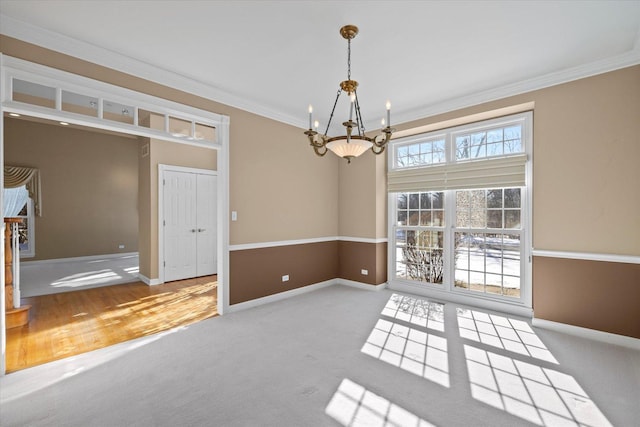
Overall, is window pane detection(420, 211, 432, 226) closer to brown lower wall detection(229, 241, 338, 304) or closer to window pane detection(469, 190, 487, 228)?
window pane detection(469, 190, 487, 228)

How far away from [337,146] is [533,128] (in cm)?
259

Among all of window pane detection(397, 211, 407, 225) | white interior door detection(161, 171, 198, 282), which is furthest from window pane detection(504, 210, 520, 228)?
white interior door detection(161, 171, 198, 282)

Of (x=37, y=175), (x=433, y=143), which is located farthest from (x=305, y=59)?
(x=37, y=175)

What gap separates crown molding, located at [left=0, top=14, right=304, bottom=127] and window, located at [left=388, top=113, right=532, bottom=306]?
264 centimetres

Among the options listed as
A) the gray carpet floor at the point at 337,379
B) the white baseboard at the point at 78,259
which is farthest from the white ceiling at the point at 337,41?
the white baseboard at the point at 78,259

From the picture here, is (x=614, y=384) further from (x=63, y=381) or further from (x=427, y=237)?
(x=63, y=381)

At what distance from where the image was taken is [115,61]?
9.36 ft

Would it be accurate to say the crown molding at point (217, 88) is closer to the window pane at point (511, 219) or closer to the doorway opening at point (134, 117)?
the doorway opening at point (134, 117)

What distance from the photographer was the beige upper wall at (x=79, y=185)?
22.9ft

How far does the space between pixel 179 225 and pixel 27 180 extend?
4309 mm

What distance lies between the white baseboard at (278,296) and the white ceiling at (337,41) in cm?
270

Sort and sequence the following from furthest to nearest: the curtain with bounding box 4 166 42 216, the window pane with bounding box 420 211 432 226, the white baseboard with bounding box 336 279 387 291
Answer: the curtain with bounding box 4 166 42 216 → the white baseboard with bounding box 336 279 387 291 → the window pane with bounding box 420 211 432 226

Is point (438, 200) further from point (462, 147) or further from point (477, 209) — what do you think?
point (462, 147)

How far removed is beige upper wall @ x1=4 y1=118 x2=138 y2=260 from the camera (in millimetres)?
6984
